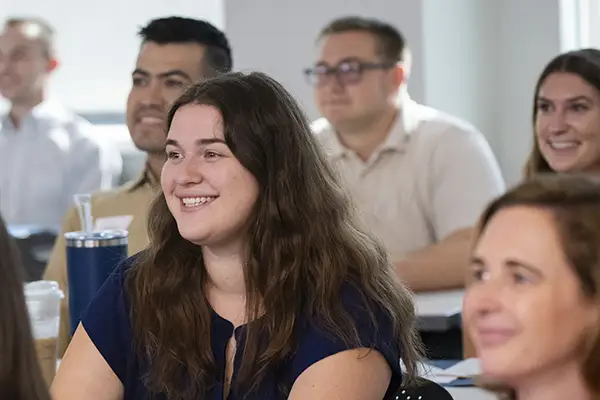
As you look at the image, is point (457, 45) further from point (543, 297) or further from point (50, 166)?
point (543, 297)

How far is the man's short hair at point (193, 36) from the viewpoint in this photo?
3412 mm

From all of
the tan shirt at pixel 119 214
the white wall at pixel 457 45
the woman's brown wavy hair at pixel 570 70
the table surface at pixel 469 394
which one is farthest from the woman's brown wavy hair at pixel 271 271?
the white wall at pixel 457 45

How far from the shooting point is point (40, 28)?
5.63m

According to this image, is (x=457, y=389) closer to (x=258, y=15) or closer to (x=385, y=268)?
(x=385, y=268)

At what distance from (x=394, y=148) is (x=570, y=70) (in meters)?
0.80

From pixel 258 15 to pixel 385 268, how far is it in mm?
3151

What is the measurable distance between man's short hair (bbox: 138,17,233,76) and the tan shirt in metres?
0.39

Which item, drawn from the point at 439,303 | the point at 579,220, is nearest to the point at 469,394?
the point at 439,303

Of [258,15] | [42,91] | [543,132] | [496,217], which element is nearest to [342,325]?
[496,217]

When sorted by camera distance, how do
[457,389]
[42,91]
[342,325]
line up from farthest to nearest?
[42,91] → [457,389] → [342,325]

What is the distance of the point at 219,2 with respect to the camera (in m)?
5.90

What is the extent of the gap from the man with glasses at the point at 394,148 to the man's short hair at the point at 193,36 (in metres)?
0.51

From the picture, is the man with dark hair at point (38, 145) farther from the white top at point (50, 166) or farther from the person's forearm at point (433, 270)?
the person's forearm at point (433, 270)

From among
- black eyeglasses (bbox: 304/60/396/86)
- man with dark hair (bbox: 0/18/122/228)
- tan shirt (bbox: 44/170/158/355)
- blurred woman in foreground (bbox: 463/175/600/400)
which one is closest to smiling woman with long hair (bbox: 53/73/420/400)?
blurred woman in foreground (bbox: 463/175/600/400)
